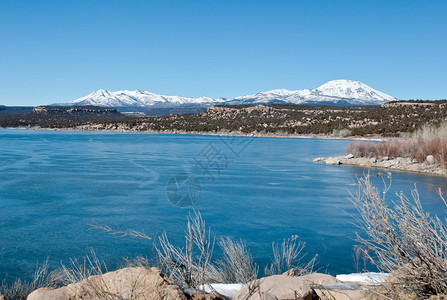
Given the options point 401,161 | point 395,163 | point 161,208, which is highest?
point 401,161

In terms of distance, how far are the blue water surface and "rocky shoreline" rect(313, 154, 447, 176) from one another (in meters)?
1.55

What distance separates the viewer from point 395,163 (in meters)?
22.9

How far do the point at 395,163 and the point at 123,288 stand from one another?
22.0 m

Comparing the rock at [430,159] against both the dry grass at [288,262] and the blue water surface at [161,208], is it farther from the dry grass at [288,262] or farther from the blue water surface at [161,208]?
the dry grass at [288,262]

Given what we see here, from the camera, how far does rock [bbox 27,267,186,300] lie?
343 cm

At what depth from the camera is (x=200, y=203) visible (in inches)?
498

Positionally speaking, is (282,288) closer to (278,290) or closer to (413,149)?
(278,290)

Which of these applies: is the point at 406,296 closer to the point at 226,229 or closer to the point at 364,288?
the point at 364,288

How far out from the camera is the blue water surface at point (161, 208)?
8.16 metres

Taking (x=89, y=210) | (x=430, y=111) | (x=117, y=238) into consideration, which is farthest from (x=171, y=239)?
(x=430, y=111)

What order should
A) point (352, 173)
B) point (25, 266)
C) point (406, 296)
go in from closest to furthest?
point (406, 296)
point (25, 266)
point (352, 173)

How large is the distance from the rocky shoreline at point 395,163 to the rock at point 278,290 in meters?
17.1

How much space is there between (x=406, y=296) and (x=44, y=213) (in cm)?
981

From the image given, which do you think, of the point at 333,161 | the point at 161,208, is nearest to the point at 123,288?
the point at 161,208
